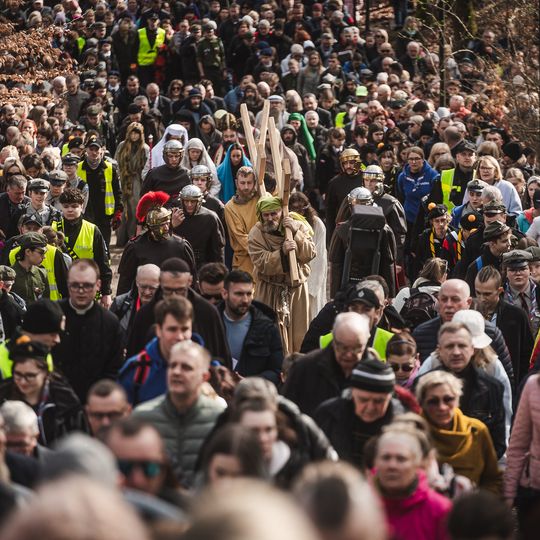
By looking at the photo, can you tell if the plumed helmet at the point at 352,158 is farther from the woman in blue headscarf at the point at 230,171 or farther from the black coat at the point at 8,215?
the black coat at the point at 8,215

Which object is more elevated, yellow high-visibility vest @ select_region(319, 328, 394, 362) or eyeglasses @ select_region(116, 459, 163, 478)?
eyeglasses @ select_region(116, 459, 163, 478)

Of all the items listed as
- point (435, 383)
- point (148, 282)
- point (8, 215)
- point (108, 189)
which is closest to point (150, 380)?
point (435, 383)

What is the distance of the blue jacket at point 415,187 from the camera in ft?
59.3

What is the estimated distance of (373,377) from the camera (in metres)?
8.25

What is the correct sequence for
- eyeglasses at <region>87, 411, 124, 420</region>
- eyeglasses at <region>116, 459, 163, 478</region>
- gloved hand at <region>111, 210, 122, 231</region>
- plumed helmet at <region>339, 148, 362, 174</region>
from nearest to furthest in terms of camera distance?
eyeglasses at <region>116, 459, 163, 478</region> < eyeglasses at <region>87, 411, 124, 420</region> < plumed helmet at <region>339, 148, 362, 174</region> < gloved hand at <region>111, 210, 122, 231</region>

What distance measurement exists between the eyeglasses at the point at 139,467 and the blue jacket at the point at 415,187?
12.3m

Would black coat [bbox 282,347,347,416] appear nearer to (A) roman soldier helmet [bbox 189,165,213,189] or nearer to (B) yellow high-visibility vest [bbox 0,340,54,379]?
(B) yellow high-visibility vest [bbox 0,340,54,379]

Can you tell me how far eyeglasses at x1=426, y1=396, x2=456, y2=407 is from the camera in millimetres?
8438

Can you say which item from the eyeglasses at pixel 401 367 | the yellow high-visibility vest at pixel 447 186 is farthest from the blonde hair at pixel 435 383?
the yellow high-visibility vest at pixel 447 186

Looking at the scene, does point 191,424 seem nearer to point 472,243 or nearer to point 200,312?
point 200,312

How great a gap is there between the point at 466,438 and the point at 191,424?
1593 millimetres

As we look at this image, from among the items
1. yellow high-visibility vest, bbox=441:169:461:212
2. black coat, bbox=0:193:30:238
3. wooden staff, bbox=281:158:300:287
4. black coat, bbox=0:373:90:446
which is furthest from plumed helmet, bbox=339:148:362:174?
black coat, bbox=0:373:90:446

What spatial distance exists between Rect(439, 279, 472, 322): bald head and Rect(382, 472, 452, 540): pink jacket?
13.7 feet

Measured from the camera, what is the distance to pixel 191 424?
795cm
